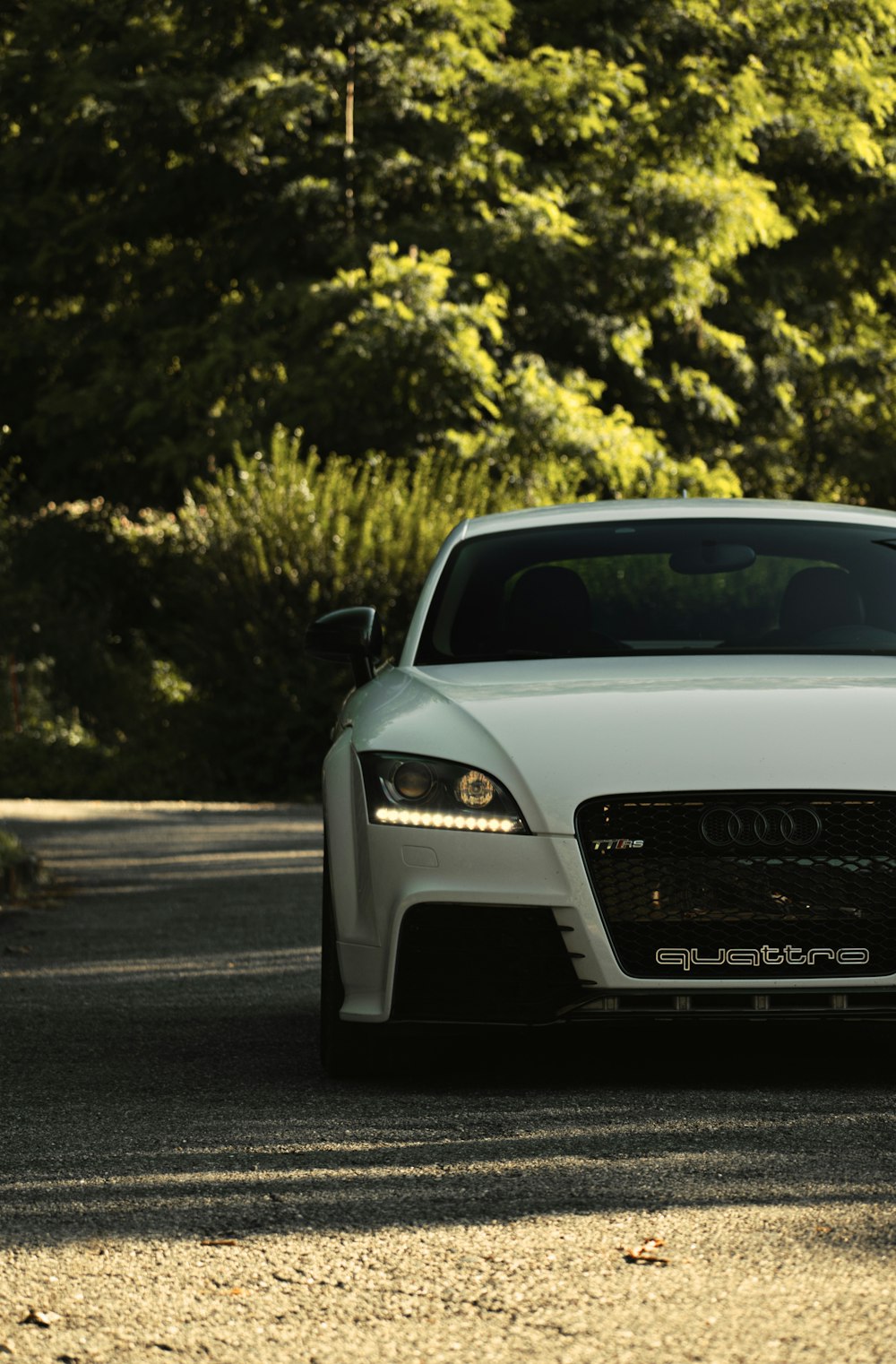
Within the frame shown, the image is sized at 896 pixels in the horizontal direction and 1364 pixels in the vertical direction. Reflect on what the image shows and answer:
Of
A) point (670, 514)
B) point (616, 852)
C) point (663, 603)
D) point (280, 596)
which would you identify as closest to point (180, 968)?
point (663, 603)

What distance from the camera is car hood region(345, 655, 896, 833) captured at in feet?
18.5

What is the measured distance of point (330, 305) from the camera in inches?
1008

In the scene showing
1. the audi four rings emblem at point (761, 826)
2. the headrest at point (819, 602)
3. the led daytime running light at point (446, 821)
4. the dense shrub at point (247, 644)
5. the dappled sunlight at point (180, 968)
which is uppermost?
the headrest at point (819, 602)

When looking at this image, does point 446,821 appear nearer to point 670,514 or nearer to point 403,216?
point 670,514

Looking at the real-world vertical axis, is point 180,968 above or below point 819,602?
below

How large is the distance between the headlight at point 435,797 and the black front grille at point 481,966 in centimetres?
20

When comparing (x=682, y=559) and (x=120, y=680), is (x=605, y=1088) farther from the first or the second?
(x=120, y=680)

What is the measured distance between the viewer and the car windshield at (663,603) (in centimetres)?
678

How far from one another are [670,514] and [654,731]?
179 cm

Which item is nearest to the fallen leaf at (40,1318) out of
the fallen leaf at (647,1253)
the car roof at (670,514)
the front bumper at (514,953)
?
the fallen leaf at (647,1253)

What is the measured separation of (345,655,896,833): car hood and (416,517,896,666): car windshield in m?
→ 0.54

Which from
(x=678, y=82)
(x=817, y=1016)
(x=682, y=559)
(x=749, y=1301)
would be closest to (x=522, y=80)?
(x=678, y=82)

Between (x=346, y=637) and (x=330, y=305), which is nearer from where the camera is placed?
(x=346, y=637)

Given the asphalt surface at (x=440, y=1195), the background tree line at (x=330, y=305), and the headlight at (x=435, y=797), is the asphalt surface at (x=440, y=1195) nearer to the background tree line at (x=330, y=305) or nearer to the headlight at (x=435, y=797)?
the headlight at (x=435, y=797)
